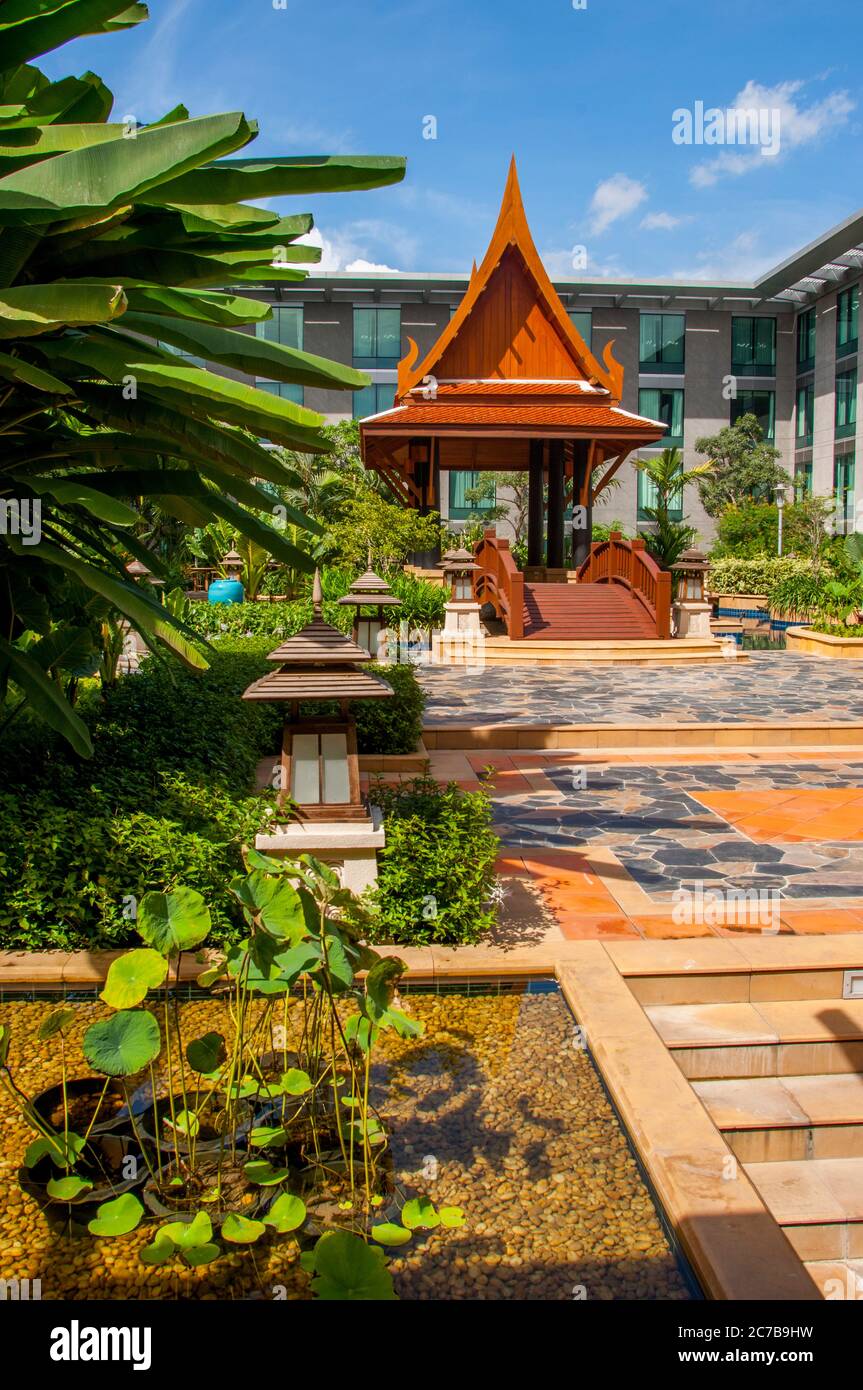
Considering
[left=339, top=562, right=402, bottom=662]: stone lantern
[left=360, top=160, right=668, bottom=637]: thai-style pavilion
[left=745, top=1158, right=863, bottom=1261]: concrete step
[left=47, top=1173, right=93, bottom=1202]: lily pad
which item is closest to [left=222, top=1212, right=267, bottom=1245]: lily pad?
[left=47, top=1173, right=93, bottom=1202]: lily pad

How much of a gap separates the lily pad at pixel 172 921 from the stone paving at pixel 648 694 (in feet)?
24.8

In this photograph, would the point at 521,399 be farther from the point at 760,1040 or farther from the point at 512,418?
the point at 760,1040

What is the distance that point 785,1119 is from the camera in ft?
13.8

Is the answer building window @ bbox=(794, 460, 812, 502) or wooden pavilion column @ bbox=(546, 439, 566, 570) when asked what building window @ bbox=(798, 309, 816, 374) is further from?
wooden pavilion column @ bbox=(546, 439, 566, 570)

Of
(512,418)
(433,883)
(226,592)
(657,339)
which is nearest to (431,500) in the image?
(512,418)

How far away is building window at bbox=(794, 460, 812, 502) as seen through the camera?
40500 millimetres

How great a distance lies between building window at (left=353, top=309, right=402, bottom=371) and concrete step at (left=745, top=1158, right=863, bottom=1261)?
40.3 m

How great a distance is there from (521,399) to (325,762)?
62.3 feet

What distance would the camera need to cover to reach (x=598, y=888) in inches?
244

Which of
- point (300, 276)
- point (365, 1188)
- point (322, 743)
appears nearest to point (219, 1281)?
point (365, 1188)

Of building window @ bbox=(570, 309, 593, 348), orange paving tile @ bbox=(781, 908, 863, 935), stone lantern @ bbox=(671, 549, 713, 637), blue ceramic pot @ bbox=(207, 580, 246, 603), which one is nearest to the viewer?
orange paving tile @ bbox=(781, 908, 863, 935)

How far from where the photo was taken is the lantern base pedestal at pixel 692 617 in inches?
786

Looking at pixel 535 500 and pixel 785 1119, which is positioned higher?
pixel 535 500

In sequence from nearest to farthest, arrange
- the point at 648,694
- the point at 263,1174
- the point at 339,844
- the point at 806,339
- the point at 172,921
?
the point at 263,1174 → the point at 172,921 → the point at 339,844 → the point at 648,694 → the point at 806,339
